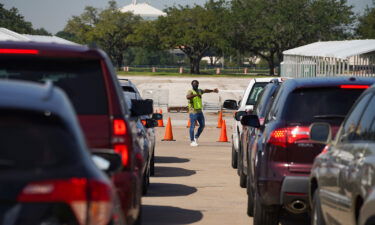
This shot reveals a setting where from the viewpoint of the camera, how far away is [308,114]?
11023 millimetres

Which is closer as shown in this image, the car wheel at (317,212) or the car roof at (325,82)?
the car wheel at (317,212)

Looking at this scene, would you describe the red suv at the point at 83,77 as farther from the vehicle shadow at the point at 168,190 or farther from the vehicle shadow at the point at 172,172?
the vehicle shadow at the point at 172,172

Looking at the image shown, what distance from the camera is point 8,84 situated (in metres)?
5.83

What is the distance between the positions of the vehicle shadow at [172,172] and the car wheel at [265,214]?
7.67 metres

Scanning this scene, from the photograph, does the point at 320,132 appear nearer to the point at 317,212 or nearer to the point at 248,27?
the point at 317,212

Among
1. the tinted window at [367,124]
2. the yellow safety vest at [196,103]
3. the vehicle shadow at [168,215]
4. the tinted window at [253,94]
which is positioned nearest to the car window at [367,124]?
the tinted window at [367,124]

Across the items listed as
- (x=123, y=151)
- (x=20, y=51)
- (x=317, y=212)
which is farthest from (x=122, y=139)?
(x=317, y=212)

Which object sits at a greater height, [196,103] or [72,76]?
[72,76]

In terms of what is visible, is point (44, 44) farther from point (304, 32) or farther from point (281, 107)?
point (304, 32)

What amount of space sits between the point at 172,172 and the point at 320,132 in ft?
36.4

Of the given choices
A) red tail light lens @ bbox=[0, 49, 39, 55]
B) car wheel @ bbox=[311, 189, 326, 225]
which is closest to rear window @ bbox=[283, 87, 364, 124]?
car wheel @ bbox=[311, 189, 326, 225]

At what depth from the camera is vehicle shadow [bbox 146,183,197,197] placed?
Result: 15922 mm

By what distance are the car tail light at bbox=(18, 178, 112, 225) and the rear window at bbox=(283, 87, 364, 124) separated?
5.69 metres

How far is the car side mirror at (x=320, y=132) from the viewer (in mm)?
8945
